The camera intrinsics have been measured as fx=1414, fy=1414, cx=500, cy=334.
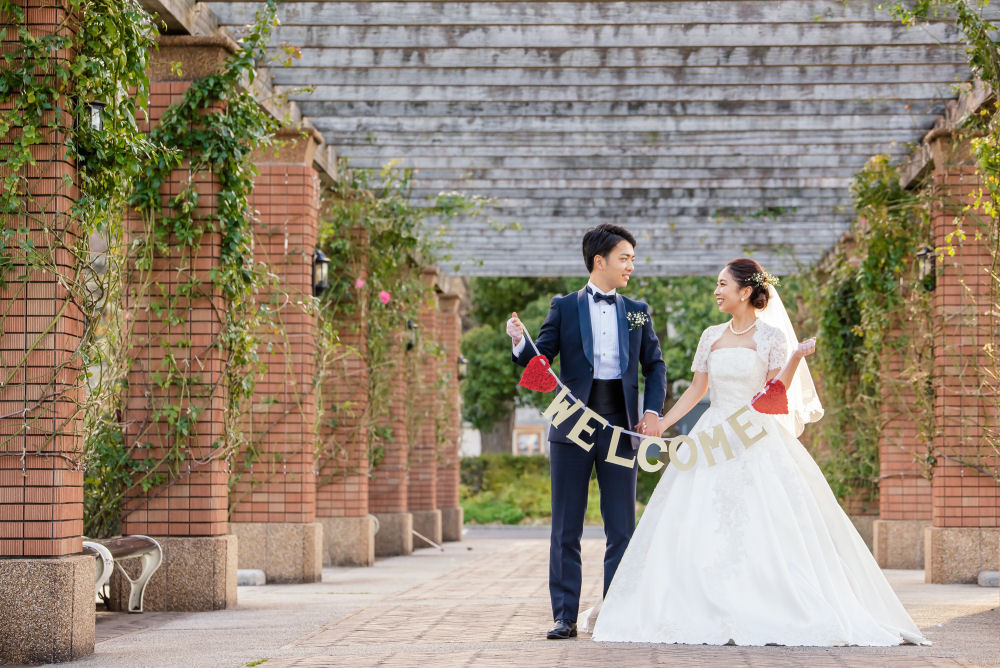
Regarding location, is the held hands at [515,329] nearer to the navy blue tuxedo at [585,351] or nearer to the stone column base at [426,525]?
the navy blue tuxedo at [585,351]

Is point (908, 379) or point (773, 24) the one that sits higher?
point (773, 24)

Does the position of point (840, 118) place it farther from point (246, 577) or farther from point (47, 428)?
point (47, 428)

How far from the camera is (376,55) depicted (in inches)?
417

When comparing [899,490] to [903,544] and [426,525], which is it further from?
[426,525]

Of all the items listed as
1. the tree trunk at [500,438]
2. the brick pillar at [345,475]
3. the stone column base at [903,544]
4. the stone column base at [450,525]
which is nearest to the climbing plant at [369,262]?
the brick pillar at [345,475]

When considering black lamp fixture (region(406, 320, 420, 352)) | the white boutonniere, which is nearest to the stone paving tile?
the white boutonniere

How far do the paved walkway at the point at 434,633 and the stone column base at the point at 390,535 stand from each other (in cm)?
427

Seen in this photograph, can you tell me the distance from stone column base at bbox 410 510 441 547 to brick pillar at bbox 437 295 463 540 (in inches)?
59.2

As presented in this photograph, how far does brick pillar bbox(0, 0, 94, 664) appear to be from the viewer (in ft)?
20.6

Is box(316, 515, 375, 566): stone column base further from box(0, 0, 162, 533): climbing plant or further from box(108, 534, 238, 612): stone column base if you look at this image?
box(0, 0, 162, 533): climbing plant

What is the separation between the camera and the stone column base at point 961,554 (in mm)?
11461

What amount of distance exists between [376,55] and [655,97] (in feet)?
7.65

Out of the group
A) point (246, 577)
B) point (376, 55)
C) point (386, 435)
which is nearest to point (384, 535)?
point (386, 435)

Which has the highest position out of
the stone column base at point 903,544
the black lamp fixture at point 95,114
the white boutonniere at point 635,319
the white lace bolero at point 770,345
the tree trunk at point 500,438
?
the black lamp fixture at point 95,114
